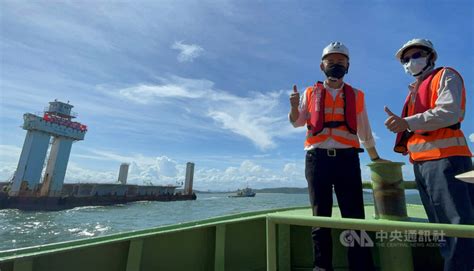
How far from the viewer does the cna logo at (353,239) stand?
186 cm

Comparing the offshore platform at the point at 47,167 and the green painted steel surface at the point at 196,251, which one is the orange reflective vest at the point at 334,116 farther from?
the offshore platform at the point at 47,167

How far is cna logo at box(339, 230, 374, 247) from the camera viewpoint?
186 cm

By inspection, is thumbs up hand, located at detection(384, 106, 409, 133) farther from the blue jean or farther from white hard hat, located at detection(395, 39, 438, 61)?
white hard hat, located at detection(395, 39, 438, 61)

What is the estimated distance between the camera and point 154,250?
8.32ft

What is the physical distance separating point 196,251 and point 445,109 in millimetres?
2499

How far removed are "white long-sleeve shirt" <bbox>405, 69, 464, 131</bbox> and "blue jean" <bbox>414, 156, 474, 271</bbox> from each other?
0.89ft

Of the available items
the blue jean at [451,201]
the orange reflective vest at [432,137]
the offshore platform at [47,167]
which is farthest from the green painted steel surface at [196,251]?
the offshore platform at [47,167]

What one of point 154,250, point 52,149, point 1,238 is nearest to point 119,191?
point 52,149

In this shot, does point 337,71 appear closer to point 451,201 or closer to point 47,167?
point 451,201

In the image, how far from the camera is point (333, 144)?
251 centimetres

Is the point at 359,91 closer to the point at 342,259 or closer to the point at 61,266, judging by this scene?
the point at 342,259

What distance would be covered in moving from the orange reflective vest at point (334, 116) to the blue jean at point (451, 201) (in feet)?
2.19

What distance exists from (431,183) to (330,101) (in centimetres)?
110

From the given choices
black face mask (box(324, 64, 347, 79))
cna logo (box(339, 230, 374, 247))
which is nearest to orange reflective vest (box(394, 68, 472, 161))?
black face mask (box(324, 64, 347, 79))
